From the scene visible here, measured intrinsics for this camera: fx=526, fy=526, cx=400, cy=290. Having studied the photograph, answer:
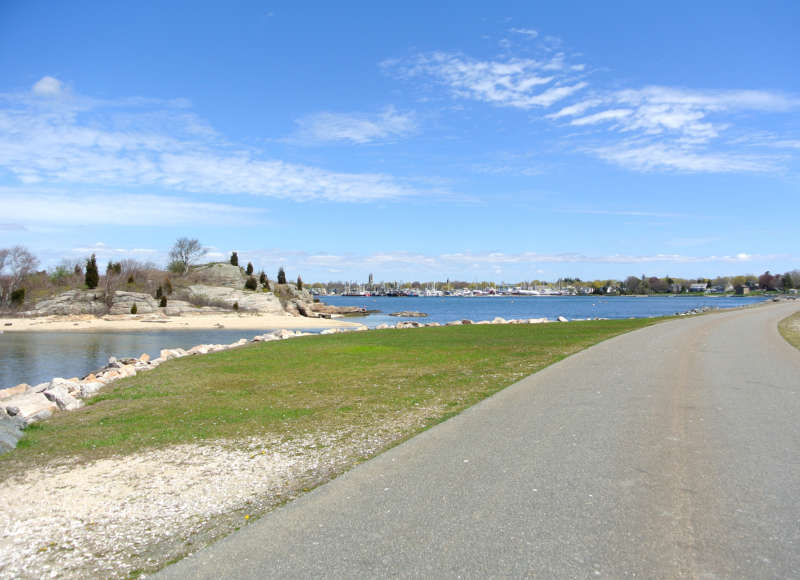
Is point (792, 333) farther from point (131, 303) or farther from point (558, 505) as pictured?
point (131, 303)

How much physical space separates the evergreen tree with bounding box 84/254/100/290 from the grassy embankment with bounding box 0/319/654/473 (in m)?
64.5

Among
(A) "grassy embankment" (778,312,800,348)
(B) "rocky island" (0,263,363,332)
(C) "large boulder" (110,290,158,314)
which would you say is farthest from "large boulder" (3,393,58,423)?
(C) "large boulder" (110,290,158,314)

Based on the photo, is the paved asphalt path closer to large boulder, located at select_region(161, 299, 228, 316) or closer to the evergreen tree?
large boulder, located at select_region(161, 299, 228, 316)

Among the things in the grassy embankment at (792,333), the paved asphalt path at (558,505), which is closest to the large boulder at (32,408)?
the paved asphalt path at (558,505)

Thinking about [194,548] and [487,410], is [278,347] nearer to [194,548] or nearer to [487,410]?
[487,410]

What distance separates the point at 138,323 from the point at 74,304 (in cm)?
1580

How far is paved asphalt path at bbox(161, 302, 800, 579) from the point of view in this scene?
4.08 metres

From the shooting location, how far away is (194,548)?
4.49 meters

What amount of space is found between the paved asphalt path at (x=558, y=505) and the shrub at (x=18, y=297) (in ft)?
253

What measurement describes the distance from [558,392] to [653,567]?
273 inches

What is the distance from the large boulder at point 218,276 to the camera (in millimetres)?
84062

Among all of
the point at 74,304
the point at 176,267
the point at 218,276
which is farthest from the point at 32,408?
the point at 176,267

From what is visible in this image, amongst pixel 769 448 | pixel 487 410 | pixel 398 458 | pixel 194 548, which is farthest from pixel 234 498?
pixel 769 448

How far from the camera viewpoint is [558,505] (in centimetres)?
508
